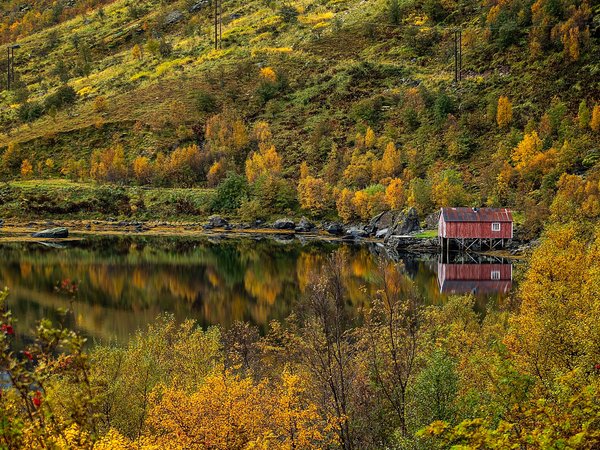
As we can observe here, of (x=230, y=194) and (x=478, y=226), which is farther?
(x=230, y=194)

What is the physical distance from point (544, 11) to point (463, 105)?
33.9 meters

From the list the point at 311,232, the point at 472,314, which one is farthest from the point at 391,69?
the point at 472,314

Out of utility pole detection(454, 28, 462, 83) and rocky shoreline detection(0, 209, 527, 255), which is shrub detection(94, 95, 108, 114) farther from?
utility pole detection(454, 28, 462, 83)

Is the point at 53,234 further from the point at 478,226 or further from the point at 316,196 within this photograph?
the point at 478,226

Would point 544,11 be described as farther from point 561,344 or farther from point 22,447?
point 22,447

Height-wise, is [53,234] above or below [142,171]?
below

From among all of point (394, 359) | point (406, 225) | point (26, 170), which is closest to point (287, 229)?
point (406, 225)

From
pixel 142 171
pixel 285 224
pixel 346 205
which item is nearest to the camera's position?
pixel 346 205

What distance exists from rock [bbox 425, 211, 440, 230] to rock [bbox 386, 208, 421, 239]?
158 cm

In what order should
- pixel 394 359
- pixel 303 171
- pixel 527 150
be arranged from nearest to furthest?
pixel 394 359, pixel 527 150, pixel 303 171

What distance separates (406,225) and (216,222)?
3763cm

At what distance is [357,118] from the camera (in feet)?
481

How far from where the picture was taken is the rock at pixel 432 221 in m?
99.4

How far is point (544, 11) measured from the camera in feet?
472
